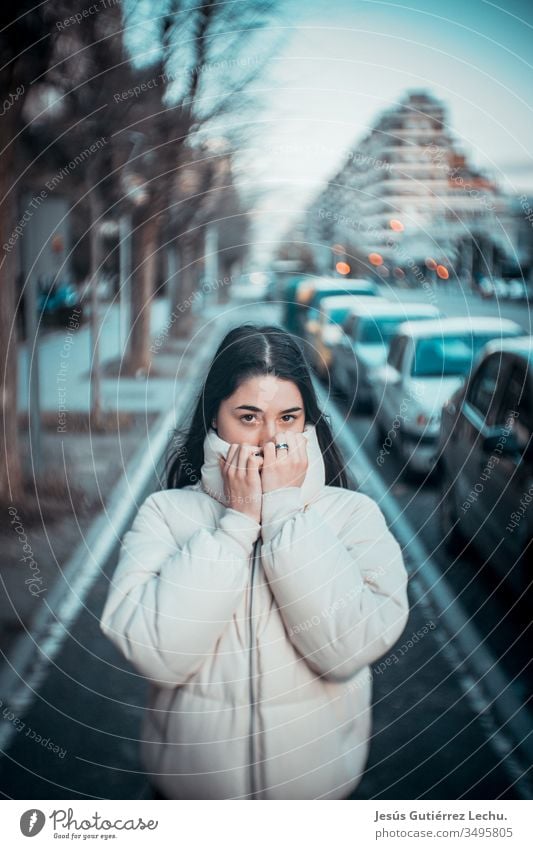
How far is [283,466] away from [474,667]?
8.52ft

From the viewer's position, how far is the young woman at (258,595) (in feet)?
5.74

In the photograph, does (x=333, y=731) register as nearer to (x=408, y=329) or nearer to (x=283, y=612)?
(x=283, y=612)

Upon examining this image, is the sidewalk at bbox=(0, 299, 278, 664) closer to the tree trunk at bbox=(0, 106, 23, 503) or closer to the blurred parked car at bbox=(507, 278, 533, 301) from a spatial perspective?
the tree trunk at bbox=(0, 106, 23, 503)

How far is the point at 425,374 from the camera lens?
7.70 m

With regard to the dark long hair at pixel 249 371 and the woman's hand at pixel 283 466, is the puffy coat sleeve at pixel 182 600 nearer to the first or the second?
the woman's hand at pixel 283 466

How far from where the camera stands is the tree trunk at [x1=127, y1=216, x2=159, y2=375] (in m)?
8.57

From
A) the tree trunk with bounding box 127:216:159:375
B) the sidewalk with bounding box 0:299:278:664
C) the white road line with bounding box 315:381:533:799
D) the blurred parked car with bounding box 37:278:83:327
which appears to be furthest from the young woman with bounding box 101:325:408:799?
the blurred parked car with bounding box 37:278:83:327

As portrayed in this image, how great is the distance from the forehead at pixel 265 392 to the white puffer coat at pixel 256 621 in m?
0.08

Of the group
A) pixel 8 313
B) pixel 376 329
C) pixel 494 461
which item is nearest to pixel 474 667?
pixel 494 461

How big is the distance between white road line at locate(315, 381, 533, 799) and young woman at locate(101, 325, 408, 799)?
52cm

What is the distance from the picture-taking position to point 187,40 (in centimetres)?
357

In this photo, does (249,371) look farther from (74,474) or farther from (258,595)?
(74,474)
